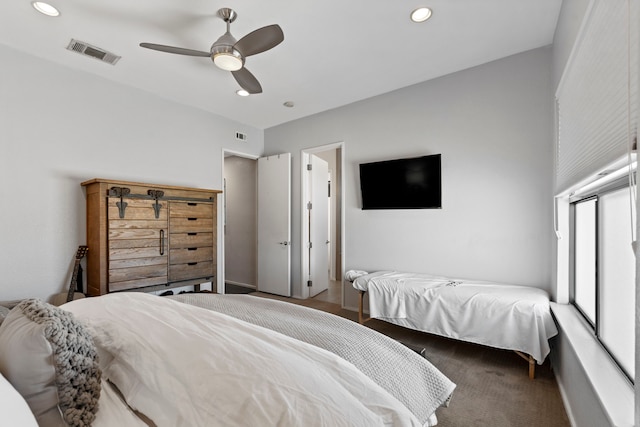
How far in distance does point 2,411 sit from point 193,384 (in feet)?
1.32

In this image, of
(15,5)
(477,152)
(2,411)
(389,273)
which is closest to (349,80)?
(477,152)

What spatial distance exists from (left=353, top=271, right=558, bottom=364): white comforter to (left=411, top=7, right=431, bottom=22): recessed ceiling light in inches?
88.4

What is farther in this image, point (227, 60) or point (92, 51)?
point (92, 51)

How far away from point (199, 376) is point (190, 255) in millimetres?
2700

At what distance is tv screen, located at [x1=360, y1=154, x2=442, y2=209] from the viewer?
3.18 meters

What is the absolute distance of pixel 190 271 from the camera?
3.32 m

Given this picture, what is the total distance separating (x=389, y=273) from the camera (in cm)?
329

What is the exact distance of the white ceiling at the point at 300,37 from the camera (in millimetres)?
2115

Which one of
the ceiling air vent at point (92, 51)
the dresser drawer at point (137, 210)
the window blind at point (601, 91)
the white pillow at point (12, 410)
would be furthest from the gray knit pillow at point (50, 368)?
the ceiling air vent at point (92, 51)

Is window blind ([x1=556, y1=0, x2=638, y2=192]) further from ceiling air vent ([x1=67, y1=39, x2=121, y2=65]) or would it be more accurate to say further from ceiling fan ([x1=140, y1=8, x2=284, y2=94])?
ceiling air vent ([x1=67, y1=39, x2=121, y2=65])

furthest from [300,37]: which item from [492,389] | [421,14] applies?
[492,389]

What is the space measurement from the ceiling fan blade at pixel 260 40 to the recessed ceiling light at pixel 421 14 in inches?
41.0

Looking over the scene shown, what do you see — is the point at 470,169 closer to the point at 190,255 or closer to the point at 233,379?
the point at 233,379

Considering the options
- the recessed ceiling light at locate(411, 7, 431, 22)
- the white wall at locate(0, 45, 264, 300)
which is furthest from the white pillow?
the recessed ceiling light at locate(411, 7, 431, 22)
